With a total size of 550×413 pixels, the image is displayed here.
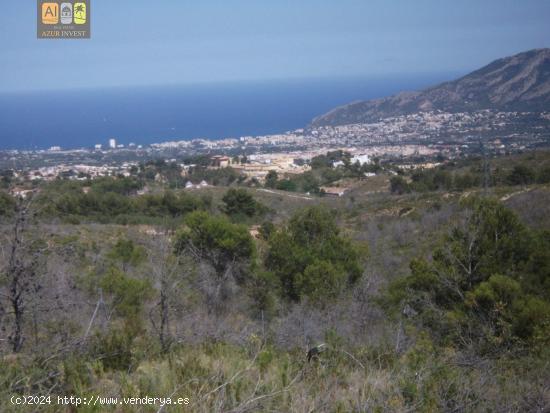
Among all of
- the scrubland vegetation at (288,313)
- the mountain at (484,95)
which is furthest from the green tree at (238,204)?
the mountain at (484,95)

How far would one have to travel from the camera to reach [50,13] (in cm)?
897

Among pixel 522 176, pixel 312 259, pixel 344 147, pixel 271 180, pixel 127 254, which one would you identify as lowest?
pixel 271 180

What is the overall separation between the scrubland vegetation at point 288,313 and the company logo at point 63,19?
3.35 metres

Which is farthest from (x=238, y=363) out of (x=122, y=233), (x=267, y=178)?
(x=267, y=178)

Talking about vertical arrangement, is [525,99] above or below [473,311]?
above

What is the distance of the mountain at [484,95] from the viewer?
→ 48250mm

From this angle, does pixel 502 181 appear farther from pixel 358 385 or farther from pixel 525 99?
pixel 525 99

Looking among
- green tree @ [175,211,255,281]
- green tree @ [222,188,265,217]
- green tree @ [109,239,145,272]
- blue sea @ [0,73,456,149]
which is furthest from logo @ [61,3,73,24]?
blue sea @ [0,73,456,149]

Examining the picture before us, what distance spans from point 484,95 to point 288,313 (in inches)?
2102

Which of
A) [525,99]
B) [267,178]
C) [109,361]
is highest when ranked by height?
[525,99]

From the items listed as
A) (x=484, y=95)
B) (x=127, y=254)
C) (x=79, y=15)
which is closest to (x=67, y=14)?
(x=79, y=15)

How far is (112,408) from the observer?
2.80 m

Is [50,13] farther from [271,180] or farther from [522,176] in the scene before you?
[271,180]

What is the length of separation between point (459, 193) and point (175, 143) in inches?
1819
